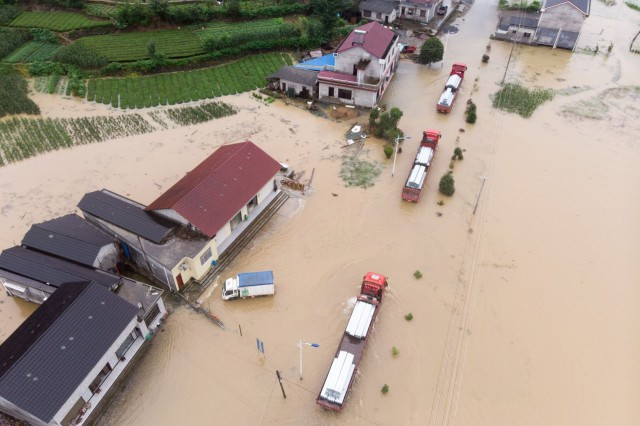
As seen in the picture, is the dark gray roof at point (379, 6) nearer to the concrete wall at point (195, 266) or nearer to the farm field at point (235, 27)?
Result: the farm field at point (235, 27)

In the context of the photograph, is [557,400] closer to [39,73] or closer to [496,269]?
[496,269]

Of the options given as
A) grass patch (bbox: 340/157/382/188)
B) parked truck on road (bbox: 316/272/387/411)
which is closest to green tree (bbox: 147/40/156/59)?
grass patch (bbox: 340/157/382/188)

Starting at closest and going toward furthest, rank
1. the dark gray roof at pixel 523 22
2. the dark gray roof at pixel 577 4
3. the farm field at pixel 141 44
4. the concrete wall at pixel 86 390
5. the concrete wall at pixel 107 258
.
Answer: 1. the concrete wall at pixel 86 390
2. the concrete wall at pixel 107 258
3. the farm field at pixel 141 44
4. the dark gray roof at pixel 577 4
5. the dark gray roof at pixel 523 22

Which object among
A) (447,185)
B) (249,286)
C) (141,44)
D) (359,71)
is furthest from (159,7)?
(249,286)

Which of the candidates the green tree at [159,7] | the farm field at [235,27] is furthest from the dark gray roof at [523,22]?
the green tree at [159,7]

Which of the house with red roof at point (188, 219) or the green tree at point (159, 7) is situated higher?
the green tree at point (159, 7)

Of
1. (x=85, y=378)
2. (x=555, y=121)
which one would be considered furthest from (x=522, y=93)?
(x=85, y=378)
